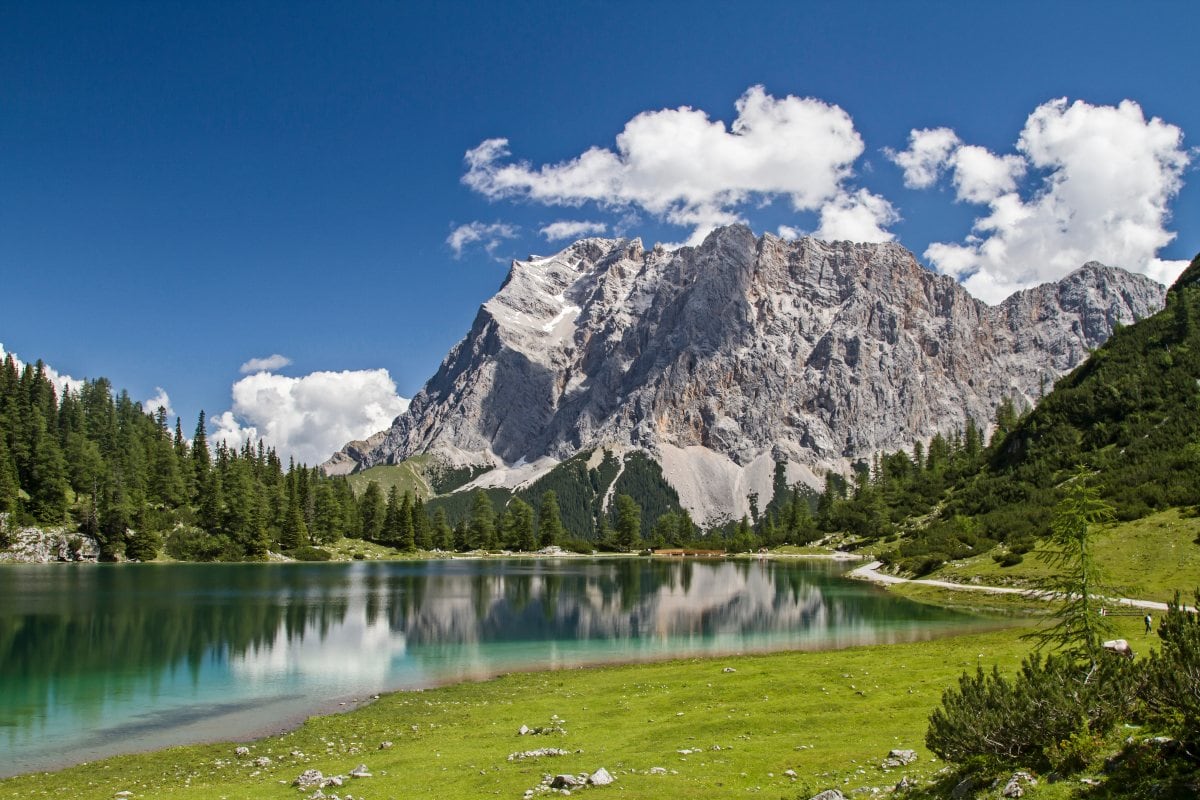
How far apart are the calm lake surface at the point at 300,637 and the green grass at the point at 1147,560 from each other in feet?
40.4

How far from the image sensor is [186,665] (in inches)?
1766

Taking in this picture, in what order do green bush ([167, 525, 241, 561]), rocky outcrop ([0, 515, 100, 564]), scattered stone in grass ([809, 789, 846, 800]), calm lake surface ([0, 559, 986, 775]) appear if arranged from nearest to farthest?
scattered stone in grass ([809, 789, 846, 800]), calm lake surface ([0, 559, 986, 775]), rocky outcrop ([0, 515, 100, 564]), green bush ([167, 525, 241, 561])

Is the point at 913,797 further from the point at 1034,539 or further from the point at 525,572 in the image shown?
the point at 525,572

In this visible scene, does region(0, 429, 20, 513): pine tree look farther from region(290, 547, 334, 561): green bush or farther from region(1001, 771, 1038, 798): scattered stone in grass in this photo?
region(1001, 771, 1038, 798): scattered stone in grass

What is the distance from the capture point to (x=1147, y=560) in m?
64.0

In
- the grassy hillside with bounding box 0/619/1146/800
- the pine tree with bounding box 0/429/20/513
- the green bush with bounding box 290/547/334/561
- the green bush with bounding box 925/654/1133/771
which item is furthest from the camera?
the green bush with bounding box 290/547/334/561

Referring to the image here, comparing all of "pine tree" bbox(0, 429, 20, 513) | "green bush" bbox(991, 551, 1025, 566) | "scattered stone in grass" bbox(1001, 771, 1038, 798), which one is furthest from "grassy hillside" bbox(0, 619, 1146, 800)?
"pine tree" bbox(0, 429, 20, 513)

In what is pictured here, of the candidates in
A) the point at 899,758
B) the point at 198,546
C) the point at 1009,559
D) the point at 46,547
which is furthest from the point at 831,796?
the point at 198,546

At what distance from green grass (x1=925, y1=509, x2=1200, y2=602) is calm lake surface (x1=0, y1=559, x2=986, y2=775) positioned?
12.3 meters

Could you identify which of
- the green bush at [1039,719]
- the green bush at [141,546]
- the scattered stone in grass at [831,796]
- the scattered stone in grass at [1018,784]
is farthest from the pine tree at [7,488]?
the scattered stone in grass at [1018,784]

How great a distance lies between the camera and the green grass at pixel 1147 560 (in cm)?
5762

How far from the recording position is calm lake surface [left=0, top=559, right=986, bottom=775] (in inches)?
1316

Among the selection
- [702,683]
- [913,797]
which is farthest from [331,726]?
[913,797]

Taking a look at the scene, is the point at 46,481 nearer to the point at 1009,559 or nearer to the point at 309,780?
the point at 309,780
